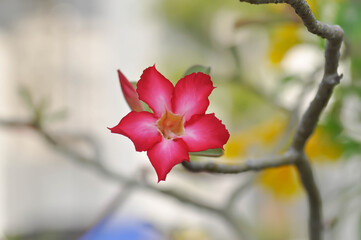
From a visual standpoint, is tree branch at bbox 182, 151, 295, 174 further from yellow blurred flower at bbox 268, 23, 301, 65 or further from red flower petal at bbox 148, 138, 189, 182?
yellow blurred flower at bbox 268, 23, 301, 65

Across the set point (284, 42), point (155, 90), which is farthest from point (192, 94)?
point (284, 42)

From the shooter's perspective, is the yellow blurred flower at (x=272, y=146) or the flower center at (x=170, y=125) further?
the yellow blurred flower at (x=272, y=146)

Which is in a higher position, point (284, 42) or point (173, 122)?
point (284, 42)

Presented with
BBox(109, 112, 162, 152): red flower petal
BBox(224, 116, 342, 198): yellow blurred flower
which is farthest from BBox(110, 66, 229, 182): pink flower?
BBox(224, 116, 342, 198): yellow blurred flower

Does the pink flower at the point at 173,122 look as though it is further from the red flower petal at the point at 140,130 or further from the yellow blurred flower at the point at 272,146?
the yellow blurred flower at the point at 272,146

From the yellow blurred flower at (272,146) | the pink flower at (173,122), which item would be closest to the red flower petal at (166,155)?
the pink flower at (173,122)

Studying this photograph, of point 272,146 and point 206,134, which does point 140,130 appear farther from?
point 272,146

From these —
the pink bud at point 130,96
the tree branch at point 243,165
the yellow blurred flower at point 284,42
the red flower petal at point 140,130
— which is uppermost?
the yellow blurred flower at point 284,42

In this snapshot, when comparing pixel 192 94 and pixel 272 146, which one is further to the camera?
pixel 272 146
